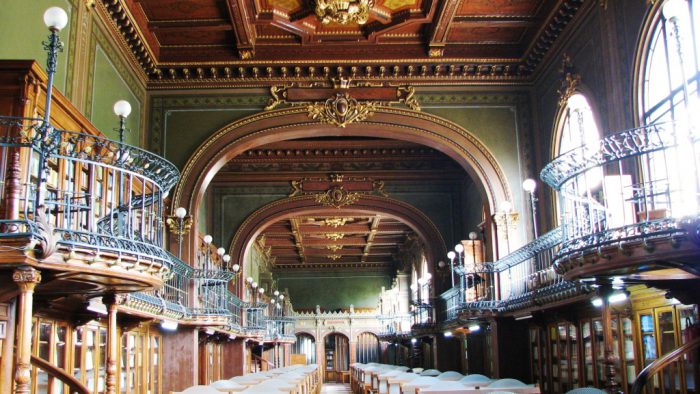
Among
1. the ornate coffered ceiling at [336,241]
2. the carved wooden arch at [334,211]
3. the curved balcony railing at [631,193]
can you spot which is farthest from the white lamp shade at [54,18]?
the ornate coffered ceiling at [336,241]

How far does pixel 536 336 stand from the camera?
15.5m

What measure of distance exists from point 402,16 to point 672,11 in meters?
8.31

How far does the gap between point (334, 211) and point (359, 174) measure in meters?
1.57

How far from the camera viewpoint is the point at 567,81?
45.2 feet

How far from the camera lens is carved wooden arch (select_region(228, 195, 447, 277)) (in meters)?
23.0

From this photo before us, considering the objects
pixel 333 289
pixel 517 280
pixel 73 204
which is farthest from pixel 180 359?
pixel 333 289

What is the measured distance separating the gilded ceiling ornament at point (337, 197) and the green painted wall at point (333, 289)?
2240 centimetres

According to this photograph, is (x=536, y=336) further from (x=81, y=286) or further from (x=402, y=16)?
(x=81, y=286)

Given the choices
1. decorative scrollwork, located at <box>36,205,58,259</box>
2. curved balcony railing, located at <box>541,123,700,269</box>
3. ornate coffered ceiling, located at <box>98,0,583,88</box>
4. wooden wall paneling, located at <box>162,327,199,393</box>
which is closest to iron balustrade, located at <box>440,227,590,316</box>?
curved balcony railing, located at <box>541,123,700,269</box>

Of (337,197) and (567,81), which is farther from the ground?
(567,81)

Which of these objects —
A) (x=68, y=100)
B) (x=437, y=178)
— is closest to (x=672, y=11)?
(x=68, y=100)

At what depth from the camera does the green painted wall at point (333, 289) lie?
44.5 meters

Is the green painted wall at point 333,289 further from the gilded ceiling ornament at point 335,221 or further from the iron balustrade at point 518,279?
the iron balustrade at point 518,279

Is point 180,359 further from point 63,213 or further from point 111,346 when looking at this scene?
point 63,213
